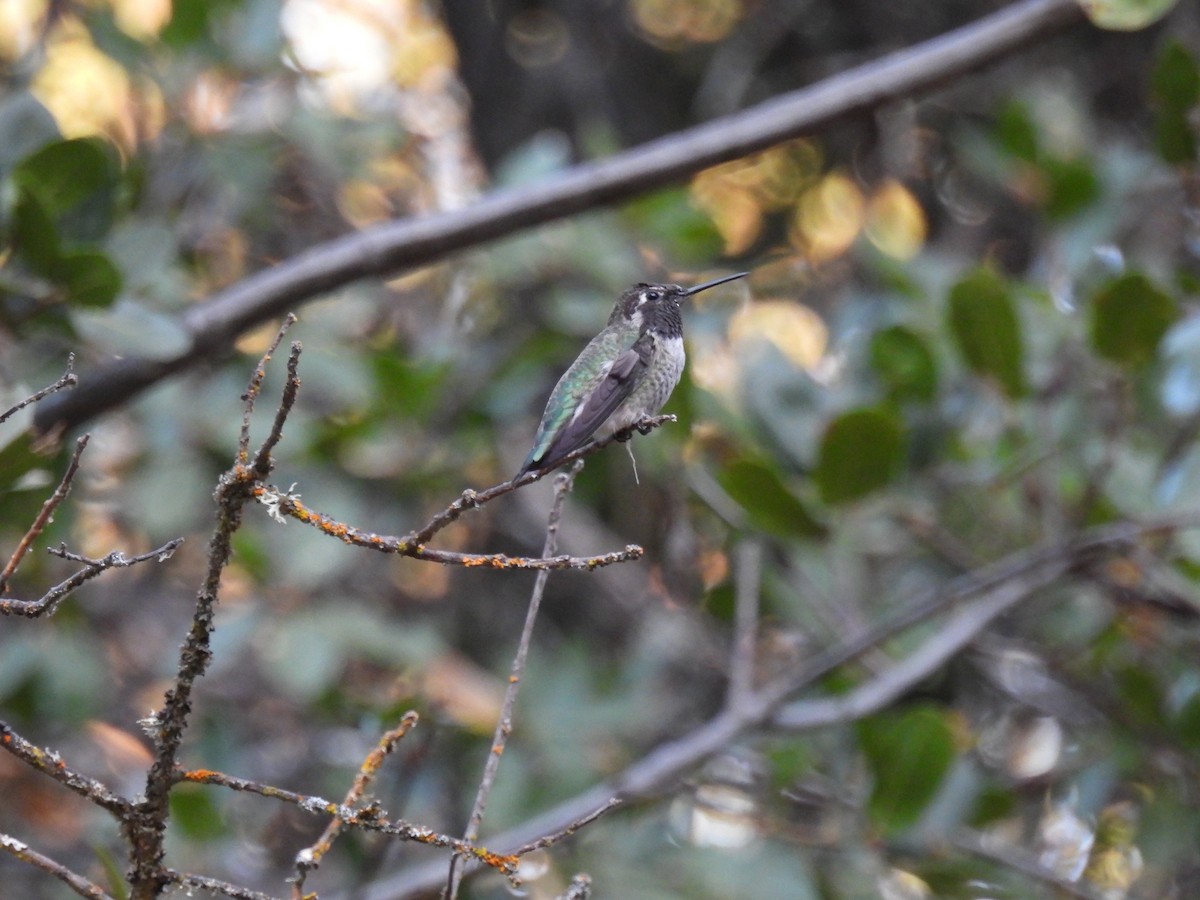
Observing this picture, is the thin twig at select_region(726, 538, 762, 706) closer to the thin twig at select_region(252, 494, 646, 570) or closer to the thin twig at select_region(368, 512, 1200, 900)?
the thin twig at select_region(368, 512, 1200, 900)

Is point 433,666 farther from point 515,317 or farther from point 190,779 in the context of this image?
point 190,779

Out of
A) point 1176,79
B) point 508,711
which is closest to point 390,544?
point 508,711

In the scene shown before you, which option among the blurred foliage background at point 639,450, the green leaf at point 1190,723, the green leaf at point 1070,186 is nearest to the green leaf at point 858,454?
the blurred foliage background at point 639,450

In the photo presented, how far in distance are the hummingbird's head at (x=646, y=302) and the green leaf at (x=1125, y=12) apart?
1.21m

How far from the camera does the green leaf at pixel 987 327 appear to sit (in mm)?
3664

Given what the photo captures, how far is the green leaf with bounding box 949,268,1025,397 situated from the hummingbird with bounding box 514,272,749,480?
1.29m

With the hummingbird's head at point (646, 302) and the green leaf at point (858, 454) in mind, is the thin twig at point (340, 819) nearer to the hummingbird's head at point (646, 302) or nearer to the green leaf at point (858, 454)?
the hummingbird's head at point (646, 302)

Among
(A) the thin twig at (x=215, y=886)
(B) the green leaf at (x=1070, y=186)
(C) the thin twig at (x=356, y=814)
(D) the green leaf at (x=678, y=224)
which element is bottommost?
(A) the thin twig at (x=215, y=886)

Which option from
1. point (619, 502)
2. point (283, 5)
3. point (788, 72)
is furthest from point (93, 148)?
point (788, 72)

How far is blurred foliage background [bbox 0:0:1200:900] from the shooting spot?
12.2 feet

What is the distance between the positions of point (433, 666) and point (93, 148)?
8.69ft

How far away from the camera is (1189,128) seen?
3.91 meters

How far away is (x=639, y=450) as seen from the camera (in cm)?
432

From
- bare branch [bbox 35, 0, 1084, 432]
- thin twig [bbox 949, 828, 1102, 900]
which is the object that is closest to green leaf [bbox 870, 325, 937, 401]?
bare branch [bbox 35, 0, 1084, 432]
